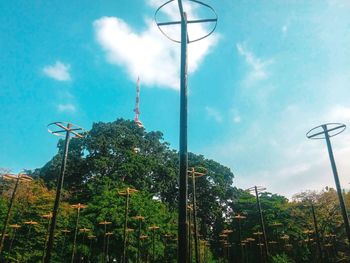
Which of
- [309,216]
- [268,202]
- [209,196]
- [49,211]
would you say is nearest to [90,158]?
[49,211]

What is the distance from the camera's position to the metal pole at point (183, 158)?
4.89 metres

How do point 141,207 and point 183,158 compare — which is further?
point 141,207

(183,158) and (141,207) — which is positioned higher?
(141,207)

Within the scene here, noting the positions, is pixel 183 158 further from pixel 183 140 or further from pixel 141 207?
pixel 141 207

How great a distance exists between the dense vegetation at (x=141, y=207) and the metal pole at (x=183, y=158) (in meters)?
28.5

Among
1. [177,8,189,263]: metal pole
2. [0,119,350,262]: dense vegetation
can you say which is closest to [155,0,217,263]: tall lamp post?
[177,8,189,263]: metal pole

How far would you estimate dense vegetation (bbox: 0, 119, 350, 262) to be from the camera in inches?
1252

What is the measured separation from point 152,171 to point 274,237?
2034cm

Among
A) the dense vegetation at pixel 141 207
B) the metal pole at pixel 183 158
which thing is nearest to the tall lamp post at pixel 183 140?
the metal pole at pixel 183 158

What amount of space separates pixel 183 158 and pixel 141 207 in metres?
30.4

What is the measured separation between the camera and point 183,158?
5.43m

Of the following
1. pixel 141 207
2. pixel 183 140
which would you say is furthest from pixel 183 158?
pixel 141 207

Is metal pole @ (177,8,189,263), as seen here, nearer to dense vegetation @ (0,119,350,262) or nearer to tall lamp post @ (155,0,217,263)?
tall lamp post @ (155,0,217,263)

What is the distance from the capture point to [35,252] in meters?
28.9
